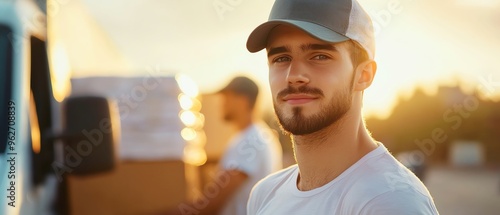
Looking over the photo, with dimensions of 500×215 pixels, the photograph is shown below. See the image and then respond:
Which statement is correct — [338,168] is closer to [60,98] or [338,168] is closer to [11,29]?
[11,29]

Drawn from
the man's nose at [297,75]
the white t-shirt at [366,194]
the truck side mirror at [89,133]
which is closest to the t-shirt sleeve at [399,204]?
the white t-shirt at [366,194]

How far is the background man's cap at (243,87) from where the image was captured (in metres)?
5.27

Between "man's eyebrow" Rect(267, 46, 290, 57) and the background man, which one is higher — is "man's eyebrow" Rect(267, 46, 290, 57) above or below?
above

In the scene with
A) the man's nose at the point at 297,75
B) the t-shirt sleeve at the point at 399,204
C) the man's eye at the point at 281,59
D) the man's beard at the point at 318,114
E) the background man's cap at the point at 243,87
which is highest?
the background man's cap at the point at 243,87

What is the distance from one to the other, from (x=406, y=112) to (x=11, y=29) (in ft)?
186

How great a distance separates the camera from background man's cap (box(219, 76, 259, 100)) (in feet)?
17.3

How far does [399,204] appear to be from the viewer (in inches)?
73.0

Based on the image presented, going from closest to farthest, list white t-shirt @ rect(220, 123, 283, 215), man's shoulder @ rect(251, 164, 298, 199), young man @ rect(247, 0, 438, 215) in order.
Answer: young man @ rect(247, 0, 438, 215) < man's shoulder @ rect(251, 164, 298, 199) < white t-shirt @ rect(220, 123, 283, 215)

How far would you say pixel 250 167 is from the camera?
4750mm

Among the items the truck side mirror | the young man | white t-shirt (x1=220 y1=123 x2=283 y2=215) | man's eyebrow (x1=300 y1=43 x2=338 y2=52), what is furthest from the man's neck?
white t-shirt (x1=220 y1=123 x2=283 y2=215)

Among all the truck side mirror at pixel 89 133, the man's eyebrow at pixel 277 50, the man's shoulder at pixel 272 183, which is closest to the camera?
the man's eyebrow at pixel 277 50

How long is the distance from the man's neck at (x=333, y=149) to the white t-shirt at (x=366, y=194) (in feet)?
0.16

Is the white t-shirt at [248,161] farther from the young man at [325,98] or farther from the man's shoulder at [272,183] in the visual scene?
the young man at [325,98]

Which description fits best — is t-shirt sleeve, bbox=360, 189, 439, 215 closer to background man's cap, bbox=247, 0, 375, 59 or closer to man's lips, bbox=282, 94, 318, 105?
man's lips, bbox=282, 94, 318, 105
